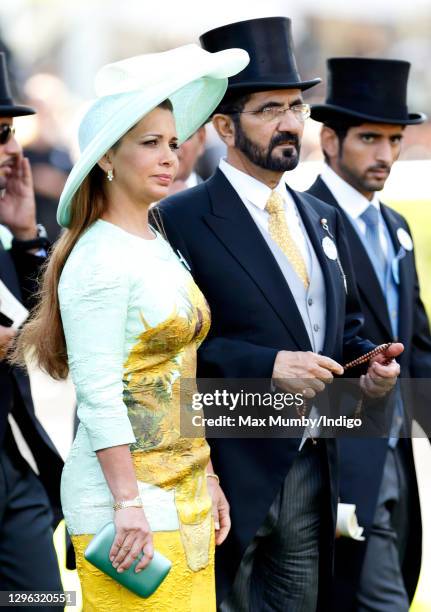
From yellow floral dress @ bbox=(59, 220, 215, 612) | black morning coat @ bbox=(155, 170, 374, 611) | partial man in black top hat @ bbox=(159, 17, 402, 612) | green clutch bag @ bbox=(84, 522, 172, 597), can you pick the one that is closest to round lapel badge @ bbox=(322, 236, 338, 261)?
partial man in black top hat @ bbox=(159, 17, 402, 612)

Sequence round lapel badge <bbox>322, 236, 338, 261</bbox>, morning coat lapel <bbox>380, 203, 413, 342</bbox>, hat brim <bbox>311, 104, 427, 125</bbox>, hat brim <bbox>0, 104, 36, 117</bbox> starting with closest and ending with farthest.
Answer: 1. round lapel badge <bbox>322, 236, 338, 261</bbox>
2. hat brim <bbox>0, 104, 36, 117</bbox>
3. morning coat lapel <bbox>380, 203, 413, 342</bbox>
4. hat brim <bbox>311, 104, 427, 125</bbox>

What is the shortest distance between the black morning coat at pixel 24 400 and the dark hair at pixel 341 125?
4.71 feet

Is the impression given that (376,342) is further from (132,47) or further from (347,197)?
(132,47)

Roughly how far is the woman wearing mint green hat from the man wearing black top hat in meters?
0.87

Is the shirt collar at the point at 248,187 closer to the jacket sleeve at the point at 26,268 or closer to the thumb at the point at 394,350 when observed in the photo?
the thumb at the point at 394,350

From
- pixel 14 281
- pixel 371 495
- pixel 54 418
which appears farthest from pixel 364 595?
pixel 54 418

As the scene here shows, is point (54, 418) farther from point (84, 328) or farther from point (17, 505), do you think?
point (84, 328)

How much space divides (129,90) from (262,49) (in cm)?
102

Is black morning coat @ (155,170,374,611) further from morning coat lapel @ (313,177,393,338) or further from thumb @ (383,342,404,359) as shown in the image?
morning coat lapel @ (313,177,393,338)

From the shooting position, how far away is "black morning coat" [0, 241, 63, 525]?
16.2 feet

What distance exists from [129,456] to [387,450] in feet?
Result: 6.59

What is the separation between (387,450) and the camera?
5.46 meters

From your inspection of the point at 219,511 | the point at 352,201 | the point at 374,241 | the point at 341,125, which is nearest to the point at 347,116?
the point at 341,125

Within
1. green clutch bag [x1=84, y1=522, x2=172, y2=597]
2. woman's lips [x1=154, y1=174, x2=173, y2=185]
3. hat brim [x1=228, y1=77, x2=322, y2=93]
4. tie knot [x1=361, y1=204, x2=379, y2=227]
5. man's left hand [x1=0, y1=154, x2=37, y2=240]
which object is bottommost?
green clutch bag [x1=84, y1=522, x2=172, y2=597]
